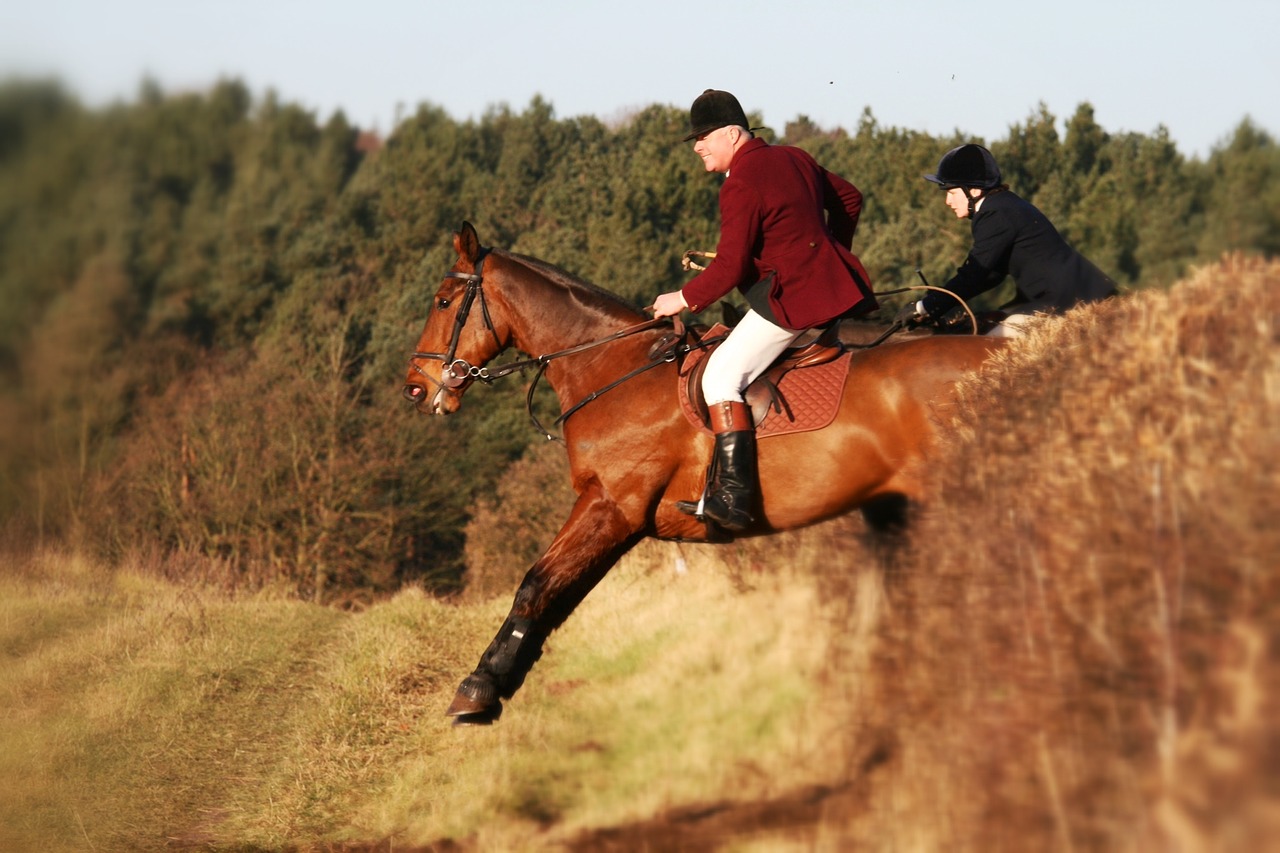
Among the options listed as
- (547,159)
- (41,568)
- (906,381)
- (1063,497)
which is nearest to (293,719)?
(906,381)

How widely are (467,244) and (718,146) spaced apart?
1802 mm

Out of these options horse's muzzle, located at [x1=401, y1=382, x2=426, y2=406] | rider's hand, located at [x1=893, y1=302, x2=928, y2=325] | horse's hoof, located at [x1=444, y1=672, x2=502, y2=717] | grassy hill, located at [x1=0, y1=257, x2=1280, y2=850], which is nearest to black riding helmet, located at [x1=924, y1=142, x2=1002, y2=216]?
rider's hand, located at [x1=893, y1=302, x2=928, y2=325]

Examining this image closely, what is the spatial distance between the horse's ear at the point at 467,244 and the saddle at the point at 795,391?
6.03 feet

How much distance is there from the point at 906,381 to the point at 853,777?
2259mm

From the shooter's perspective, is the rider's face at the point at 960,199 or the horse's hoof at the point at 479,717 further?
the rider's face at the point at 960,199

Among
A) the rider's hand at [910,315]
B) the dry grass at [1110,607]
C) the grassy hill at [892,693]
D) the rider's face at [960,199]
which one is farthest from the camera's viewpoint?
the rider's face at [960,199]

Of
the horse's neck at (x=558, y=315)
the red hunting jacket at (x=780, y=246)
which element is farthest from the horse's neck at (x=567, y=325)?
the red hunting jacket at (x=780, y=246)

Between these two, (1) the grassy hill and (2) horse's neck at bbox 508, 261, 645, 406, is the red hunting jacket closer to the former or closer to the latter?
(2) horse's neck at bbox 508, 261, 645, 406

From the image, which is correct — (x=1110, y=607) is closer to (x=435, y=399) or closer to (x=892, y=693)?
(x=892, y=693)

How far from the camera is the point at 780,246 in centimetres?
690

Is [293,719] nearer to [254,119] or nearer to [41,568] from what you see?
[41,568]

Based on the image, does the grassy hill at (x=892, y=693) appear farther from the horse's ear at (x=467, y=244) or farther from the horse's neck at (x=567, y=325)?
the horse's ear at (x=467, y=244)

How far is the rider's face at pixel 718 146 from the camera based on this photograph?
7.06m

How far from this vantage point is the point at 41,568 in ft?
58.7
